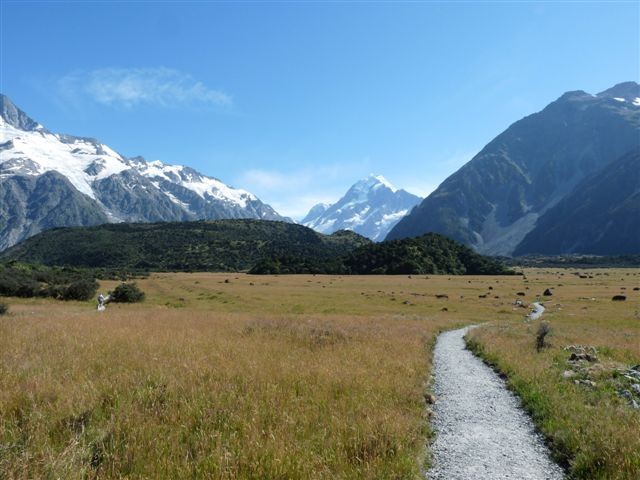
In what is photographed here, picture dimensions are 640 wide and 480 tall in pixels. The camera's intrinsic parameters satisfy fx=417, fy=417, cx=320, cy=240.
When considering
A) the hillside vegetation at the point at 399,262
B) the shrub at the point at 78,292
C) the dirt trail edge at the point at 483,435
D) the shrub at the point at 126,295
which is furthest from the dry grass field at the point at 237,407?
the hillside vegetation at the point at 399,262

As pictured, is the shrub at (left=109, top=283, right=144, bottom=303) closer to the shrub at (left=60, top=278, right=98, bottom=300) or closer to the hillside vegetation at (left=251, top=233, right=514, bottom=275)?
the shrub at (left=60, top=278, right=98, bottom=300)

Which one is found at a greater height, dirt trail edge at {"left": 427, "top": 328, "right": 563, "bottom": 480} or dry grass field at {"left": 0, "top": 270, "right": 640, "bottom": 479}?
dry grass field at {"left": 0, "top": 270, "right": 640, "bottom": 479}

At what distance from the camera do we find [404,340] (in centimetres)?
2389

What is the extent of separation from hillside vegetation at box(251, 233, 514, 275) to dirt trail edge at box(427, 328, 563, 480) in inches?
5255

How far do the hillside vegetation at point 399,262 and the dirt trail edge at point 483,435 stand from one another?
13347 centimetres

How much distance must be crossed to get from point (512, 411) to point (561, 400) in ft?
4.59

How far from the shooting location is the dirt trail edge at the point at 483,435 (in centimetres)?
832

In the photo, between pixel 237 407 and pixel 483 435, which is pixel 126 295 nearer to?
pixel 237 407

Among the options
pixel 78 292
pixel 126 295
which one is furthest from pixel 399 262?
pixel 78 292

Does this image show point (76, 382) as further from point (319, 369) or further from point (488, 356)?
point (488, 356)

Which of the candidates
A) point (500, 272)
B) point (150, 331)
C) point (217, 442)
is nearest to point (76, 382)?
point (217, 442)

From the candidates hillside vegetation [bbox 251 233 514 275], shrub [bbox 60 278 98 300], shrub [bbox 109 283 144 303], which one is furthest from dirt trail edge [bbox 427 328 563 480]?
hillside vegetation [bbox 251 233 514 275]

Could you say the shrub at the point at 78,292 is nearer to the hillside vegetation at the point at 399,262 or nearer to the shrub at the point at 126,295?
the shrub at the point at 126,295

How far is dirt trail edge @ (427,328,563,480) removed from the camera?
8320mm
